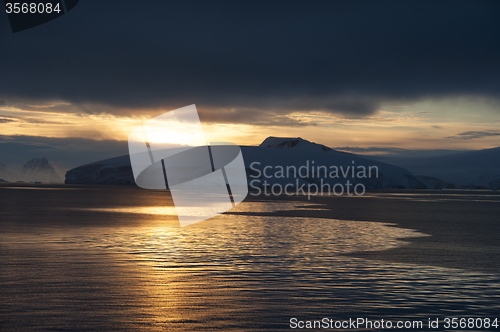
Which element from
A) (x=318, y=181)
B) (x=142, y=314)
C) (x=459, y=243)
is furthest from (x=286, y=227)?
(x=318, y=181)

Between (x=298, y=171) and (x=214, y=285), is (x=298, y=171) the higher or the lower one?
the lower one

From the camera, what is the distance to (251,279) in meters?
11.9

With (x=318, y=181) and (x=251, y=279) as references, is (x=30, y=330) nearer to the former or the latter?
(x=251, y=279)

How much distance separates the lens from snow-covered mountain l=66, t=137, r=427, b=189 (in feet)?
536

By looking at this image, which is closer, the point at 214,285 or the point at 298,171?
the point at 214,285

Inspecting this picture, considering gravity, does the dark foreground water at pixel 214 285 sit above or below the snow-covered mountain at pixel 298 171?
above

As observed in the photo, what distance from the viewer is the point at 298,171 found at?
16688cm

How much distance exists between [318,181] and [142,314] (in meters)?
157

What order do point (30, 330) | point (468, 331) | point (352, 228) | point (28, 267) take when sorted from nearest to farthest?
point (30, 330) < point (468, 331) < point (28, 267) < point (352, 228)

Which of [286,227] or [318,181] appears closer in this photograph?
[286,227]

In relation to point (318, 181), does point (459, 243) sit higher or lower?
higher

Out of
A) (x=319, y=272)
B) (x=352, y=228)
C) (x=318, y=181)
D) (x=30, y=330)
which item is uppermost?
(x=30, y=330)

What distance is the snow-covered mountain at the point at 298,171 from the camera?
164 metres

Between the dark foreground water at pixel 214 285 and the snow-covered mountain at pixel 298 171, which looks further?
the snow-covered mountain at pixel 298 171
